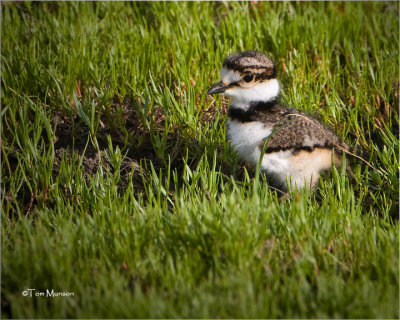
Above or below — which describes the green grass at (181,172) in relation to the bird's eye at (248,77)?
below

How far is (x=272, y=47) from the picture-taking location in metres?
4.75

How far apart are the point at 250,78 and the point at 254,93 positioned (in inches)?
3.8

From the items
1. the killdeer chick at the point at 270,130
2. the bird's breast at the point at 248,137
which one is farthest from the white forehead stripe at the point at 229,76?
the bird's breast at the point at 248,137

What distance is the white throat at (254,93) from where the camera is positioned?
348cm

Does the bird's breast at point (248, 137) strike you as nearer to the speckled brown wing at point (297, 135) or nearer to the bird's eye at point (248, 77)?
the speckled brown wing at point (297, 135)

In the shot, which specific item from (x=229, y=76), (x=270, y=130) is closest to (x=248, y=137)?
(x=270, y=130)

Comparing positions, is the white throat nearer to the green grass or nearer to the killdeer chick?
the killdeer chick

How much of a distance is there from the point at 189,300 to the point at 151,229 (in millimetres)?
522

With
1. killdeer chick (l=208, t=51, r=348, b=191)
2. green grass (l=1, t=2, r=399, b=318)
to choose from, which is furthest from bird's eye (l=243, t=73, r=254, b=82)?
green grass (l=1, t=2, r=399, b=318)

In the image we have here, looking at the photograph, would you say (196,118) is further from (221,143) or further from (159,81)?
(159,81)

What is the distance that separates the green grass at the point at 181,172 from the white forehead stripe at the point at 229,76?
1.49 feet

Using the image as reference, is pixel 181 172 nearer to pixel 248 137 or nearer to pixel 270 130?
pixel 248 137

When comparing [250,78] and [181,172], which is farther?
[181,172]

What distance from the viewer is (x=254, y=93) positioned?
11.4 feet
